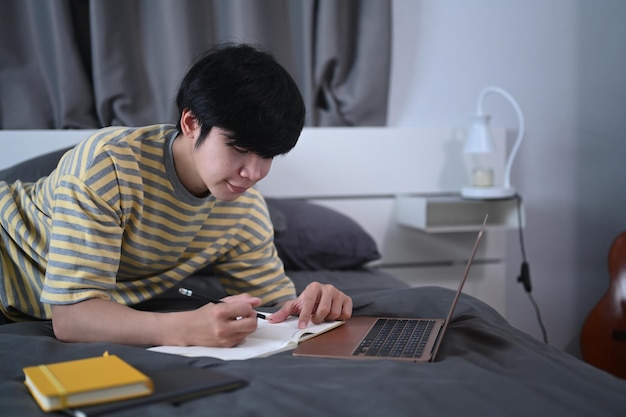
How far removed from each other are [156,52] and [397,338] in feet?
5.33

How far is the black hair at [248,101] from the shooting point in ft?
3.74

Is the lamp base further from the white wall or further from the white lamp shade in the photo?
the white wall

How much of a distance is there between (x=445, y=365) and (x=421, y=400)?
156 mm

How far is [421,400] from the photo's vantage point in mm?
777

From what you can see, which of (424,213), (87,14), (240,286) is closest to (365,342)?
(240,286)

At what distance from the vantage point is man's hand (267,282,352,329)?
116 centimetres

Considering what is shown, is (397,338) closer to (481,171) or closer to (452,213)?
(481,171)

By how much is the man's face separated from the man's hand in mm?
218

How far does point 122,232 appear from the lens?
1217 mm

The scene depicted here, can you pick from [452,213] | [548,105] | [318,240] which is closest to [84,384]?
[318,240]

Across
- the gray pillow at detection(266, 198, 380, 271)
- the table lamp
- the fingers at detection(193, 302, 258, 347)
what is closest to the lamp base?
the table lamp

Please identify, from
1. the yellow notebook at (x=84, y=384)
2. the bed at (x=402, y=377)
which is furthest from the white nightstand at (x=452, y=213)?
the yellow notebook at (x=84, y=384)

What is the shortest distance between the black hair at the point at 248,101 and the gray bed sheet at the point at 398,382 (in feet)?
Answer: 1.22

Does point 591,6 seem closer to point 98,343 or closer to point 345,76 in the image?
point 345,76
